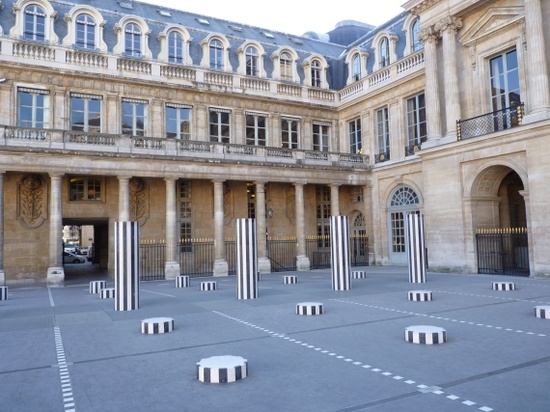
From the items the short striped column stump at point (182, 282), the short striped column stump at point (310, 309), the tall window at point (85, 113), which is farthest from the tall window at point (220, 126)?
the short striped column stump at point (310, 309)

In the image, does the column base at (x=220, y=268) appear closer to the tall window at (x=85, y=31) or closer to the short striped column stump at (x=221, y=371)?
the tall window at (x=85, y=31)

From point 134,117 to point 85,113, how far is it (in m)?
2.57

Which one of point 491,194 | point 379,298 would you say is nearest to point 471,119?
point 491,194

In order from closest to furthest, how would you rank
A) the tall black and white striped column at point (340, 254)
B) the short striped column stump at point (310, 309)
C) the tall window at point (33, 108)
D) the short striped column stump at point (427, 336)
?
the short striped column stump at point (427, 336) < the short striped column stump at point (310, 309) < the tall black and white striped column at point (340, 254) < the tall window at point (33, 108)

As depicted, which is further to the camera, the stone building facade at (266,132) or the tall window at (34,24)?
the tall window at (34,24)

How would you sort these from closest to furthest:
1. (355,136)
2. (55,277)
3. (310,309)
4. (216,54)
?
(310,309) → (55,277) → (216,54) → (355,136)

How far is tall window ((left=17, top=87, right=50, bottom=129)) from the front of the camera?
76.1 ft

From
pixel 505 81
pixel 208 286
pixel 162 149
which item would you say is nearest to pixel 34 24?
pixel 162 149

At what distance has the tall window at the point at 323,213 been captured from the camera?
3137 centimetres

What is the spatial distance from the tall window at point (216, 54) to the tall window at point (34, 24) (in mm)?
9435

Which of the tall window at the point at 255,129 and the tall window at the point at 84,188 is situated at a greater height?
the tall window at the point at 255,129

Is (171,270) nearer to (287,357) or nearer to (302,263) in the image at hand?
(302,263)

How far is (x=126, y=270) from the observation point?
12727 millimetres

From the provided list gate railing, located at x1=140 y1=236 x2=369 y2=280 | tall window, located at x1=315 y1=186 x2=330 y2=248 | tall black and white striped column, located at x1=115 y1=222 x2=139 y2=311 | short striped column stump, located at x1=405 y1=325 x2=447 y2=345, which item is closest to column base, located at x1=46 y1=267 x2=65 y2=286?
gate railing, located at x1=140 y1=236 x2=369 y2=280
